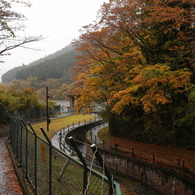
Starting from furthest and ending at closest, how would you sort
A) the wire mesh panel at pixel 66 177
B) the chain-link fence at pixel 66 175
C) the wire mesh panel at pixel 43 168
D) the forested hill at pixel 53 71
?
the forested hill at pixel 53 71 < the wire mesh panel at pixel 43 168 < the wire mesh panel at pixel 66 177 < the chain-link fence at pixel 66 175

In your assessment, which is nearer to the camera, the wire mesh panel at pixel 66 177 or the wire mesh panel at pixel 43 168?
the wire mesh panel at pixel 66 177

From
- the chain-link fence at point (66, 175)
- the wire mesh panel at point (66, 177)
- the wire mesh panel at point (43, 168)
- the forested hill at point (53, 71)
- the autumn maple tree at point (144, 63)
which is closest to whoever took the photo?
the chain-link fence at point (66, 175)

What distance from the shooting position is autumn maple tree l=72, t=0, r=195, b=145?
13453 mm

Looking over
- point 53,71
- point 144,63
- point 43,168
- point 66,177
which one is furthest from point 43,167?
point 53,71

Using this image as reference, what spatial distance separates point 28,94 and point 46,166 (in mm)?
35249

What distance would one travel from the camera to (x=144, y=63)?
17.9 meters

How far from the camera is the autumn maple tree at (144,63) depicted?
13.5 m

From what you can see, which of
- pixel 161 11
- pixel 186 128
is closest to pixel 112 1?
pixel 161 11

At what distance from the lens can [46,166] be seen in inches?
204

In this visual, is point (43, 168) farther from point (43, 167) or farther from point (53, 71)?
point (53, 71)

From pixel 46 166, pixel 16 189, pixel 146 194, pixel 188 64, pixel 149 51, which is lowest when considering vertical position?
pixel 146 194

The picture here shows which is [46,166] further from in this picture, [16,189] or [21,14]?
[21,14]

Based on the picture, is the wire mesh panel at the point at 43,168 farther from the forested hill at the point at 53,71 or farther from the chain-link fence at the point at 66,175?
the forested hill at the point at 53,71

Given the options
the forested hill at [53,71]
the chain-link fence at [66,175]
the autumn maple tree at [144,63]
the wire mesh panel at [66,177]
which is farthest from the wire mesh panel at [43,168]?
the forested hill at [53,71]
